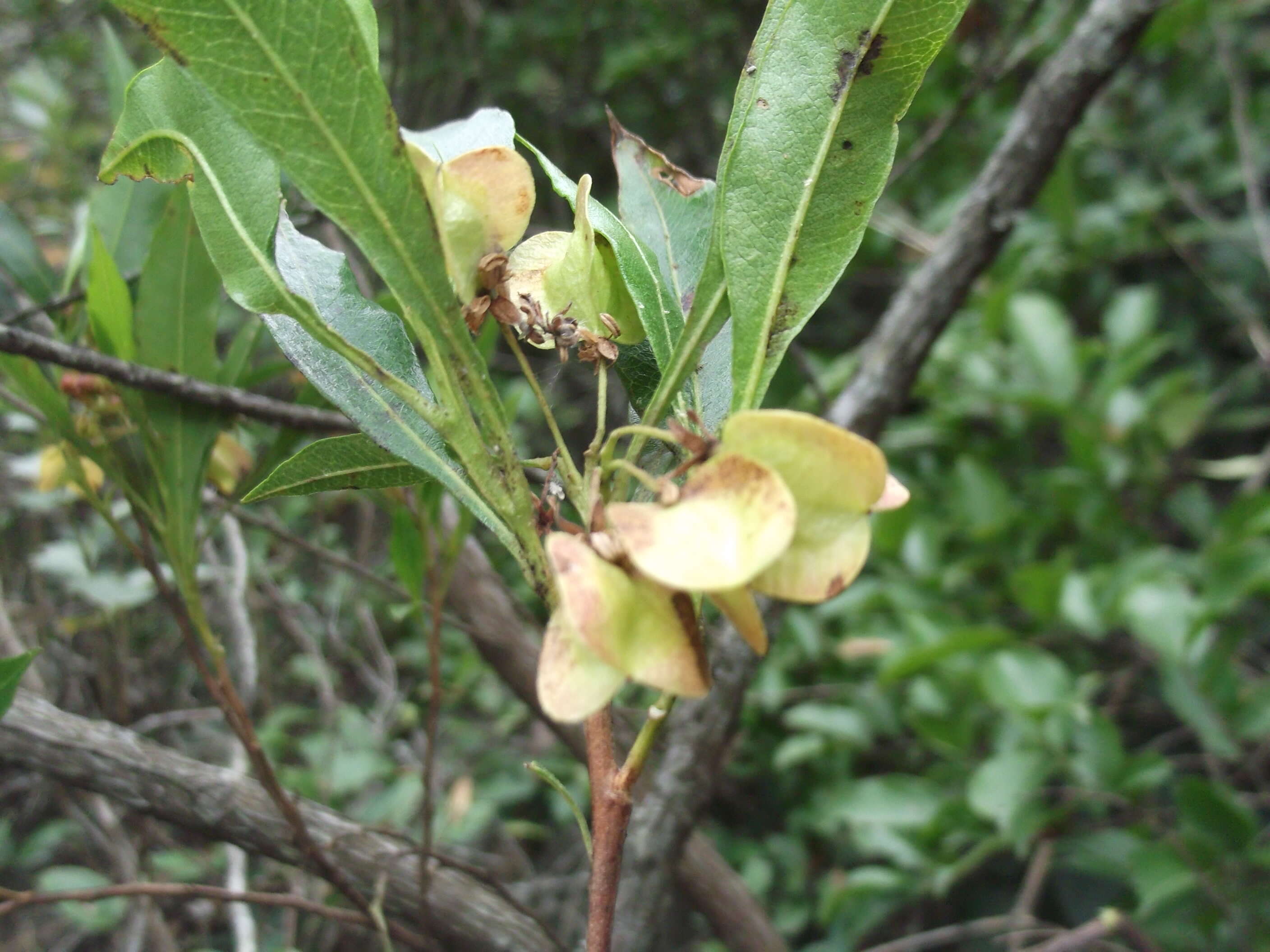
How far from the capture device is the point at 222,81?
13.4 inches

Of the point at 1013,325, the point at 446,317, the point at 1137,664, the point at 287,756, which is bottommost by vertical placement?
the point at 287,756

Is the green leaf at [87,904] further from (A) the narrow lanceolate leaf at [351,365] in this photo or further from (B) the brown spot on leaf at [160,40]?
(B) the brown spot on leaf at [160,40]

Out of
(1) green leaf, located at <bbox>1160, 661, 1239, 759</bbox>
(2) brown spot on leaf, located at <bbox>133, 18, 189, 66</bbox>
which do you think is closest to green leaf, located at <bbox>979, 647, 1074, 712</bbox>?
(1) green leaf, located at <bbox>1160, 661, 1239, 759</bbox>

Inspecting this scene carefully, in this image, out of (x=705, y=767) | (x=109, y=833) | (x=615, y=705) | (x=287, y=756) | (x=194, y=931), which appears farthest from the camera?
(x=287, y=756)

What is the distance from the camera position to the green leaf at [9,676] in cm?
57

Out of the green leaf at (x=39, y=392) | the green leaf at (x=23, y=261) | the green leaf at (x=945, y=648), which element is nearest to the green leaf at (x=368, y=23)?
the green leaf at (x=39, y=392)

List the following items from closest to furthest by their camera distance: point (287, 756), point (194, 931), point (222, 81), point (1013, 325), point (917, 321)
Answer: point (222, 81), point (917, 321), point (194, 931), point (1013, 325), point (287, 756)

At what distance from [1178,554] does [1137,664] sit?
24 centimetres

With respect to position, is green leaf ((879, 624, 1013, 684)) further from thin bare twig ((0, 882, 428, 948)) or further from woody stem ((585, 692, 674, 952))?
woody stem ((585, 692, 674, 952))

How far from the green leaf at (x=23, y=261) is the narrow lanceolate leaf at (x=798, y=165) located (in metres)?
0.62

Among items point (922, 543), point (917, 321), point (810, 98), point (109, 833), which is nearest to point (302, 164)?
point (810, 98)

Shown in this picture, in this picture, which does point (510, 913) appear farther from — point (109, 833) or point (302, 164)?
point (109, 833)

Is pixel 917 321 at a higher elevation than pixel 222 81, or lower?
lower

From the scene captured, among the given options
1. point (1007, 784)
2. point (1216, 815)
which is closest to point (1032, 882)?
point (1007, 784)
